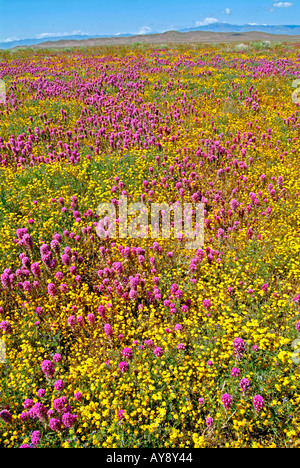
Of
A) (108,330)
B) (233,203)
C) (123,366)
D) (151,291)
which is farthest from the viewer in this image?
(233,203)

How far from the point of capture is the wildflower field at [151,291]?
429 centimetres

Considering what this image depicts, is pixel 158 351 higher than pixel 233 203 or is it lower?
lower

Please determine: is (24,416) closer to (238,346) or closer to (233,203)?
(238,346)

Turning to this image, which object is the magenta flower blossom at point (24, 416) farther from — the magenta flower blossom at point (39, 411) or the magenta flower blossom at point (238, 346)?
the magenta flower blossom at point (238, 346)

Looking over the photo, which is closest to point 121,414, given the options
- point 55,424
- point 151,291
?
point 55,424

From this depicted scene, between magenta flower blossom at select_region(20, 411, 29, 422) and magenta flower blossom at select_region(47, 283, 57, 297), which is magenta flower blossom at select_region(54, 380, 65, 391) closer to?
magenta flower blossom at select_region(20, 411, 29, 422)

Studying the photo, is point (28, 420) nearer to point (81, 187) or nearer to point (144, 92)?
point (81, 187)

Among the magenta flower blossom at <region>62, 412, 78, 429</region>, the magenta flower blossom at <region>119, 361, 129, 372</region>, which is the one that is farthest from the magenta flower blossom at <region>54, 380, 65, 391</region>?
the magenta flower blossom at <region>119, 361, 129, 372</region>

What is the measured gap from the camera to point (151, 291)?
647 cm

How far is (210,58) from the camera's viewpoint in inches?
1086

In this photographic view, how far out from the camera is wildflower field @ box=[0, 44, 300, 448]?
429 centimetres

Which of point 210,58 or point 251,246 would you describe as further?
point 210,58
